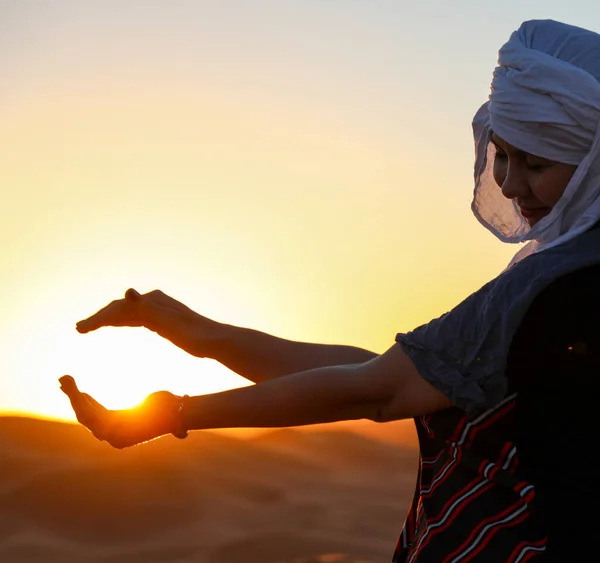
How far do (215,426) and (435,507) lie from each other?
1.61 feet

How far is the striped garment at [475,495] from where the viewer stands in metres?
1.88

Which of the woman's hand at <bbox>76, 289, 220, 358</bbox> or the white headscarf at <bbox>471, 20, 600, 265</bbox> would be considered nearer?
the white headscarf at <bbox>471, 20, 600, 265</bbox>

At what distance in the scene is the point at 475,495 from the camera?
6.45 feet

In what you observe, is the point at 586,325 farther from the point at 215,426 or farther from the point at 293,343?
the point at 293,343

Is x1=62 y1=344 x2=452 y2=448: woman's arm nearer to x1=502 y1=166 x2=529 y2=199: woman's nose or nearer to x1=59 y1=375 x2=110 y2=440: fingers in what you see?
x1=59 y1=375 x2=110 y2=440: fingers

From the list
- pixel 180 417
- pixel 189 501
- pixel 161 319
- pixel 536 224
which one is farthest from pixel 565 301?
pixel 189 501

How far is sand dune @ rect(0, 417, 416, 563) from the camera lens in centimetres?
559

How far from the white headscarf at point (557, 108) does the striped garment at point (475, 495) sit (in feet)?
1.31

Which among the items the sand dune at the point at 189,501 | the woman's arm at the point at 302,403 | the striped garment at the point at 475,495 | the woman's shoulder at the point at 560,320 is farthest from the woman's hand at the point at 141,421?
the sand dune at the point at 189,501

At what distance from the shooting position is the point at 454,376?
1855mm

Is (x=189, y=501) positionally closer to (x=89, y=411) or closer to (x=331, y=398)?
(x=89, y=411)

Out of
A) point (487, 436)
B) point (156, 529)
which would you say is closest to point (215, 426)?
point (487, 436)

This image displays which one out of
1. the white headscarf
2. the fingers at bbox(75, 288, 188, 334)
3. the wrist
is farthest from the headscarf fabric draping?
the fingers at bbox(75, 288, 188, 334)

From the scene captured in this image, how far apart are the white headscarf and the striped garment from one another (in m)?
0.40
